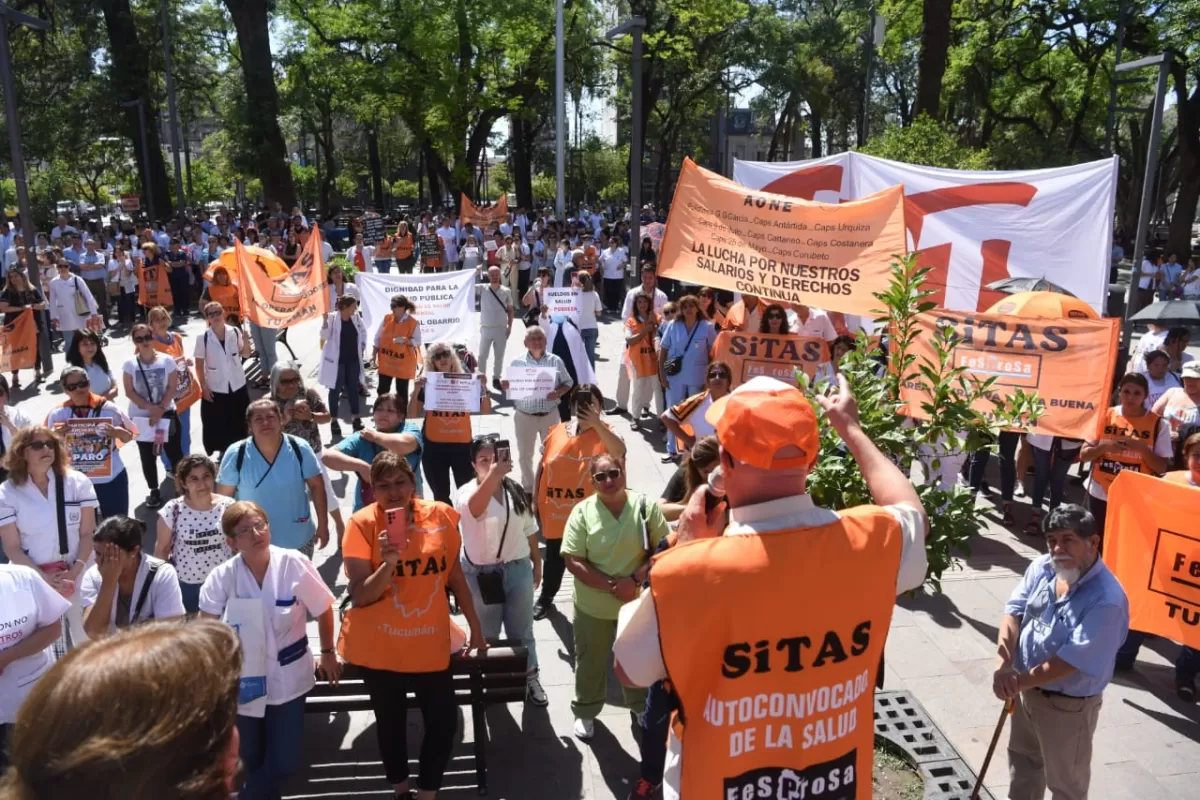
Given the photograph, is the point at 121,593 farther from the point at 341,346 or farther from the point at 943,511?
the point at 341,346

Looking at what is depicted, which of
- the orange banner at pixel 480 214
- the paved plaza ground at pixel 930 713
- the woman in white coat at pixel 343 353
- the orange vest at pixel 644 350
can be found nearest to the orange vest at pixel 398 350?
the woman in white coat at pixel 343 353

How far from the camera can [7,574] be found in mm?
3883

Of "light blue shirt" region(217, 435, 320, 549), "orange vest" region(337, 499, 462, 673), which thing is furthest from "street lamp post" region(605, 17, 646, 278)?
"orange vest" region(337, 499, 462, 673)

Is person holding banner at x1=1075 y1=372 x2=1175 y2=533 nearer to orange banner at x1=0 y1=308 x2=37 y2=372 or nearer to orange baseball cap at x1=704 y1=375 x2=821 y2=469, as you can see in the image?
orange baseball cap at x1=704 y1=375 x2=821 y2=469

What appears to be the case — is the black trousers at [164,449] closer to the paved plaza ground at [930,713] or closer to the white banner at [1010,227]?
the paved plaza ground at [930,713]

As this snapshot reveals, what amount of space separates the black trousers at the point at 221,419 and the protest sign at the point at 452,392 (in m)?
2.62

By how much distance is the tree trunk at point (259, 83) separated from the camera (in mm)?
29766

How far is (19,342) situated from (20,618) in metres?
10.2

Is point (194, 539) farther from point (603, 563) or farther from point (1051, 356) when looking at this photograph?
point (1051, 356)

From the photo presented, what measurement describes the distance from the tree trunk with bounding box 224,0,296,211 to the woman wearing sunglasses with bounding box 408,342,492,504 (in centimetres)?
2641

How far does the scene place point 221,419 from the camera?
29.2 ft

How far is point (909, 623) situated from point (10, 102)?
1435 cm

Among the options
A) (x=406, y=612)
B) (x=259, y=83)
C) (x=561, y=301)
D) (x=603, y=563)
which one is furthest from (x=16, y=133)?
(x=259, y=83)

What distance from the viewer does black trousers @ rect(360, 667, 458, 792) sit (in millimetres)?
4309
